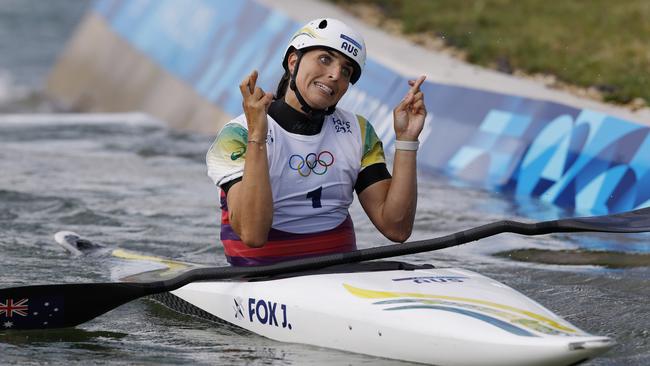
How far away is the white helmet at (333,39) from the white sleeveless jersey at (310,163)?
352 millimetres

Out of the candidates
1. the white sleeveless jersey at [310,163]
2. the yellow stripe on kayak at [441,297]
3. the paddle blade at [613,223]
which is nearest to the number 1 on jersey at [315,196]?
the white sleeveless jersey at [310,163]

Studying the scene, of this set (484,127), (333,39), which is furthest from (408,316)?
(484,127)

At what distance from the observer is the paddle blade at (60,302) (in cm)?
645

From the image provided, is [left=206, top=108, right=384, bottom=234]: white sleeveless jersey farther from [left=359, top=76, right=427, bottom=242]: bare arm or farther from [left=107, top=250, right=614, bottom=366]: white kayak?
[left=107, top=250, right=614, bottom=366]: white kayak

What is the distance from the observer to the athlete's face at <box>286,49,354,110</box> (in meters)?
6.26

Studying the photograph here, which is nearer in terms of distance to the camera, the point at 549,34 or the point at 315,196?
the point at 315,196

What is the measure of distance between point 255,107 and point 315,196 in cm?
72

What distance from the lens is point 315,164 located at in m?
6.38

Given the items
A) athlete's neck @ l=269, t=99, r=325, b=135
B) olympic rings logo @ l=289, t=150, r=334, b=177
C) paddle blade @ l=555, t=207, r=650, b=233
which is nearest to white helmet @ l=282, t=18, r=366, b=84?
athlete's neck @ l=269, t=99, r=325, b=135

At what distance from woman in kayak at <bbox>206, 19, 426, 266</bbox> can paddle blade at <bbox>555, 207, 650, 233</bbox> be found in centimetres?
81

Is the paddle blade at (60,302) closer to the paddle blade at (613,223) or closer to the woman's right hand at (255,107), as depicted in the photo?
the woman's right hand at (255,107)

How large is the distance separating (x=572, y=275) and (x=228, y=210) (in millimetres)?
2685

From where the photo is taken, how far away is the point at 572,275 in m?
8.08

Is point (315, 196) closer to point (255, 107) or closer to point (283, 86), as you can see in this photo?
point (283, 86)
